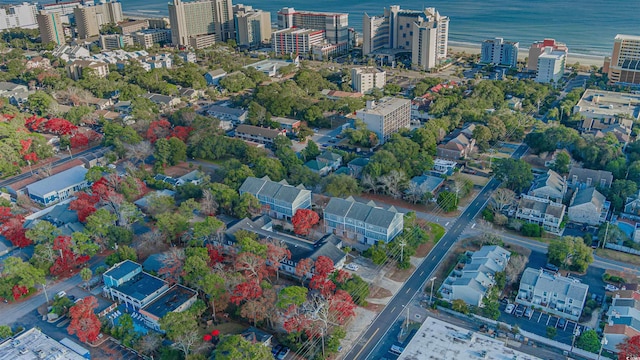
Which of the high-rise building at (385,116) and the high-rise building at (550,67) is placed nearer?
the high-rise building at (385,116)

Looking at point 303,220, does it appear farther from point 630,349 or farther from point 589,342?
point 630,349

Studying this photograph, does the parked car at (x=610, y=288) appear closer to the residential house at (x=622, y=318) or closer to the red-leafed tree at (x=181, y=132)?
the residential house at (x=622, y=318)

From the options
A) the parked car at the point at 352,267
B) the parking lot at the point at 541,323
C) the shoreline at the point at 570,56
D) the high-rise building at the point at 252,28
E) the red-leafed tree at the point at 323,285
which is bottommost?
the parking lot at the point at 541,323

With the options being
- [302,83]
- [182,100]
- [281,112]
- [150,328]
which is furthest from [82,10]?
[150,328]

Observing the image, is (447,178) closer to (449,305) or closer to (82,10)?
(449,305)

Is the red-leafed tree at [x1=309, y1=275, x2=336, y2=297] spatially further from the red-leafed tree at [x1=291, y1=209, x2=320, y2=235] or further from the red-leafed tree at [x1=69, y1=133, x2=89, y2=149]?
the red-leafed tree at [x1=69, y1=133, x2=89, y2=149]

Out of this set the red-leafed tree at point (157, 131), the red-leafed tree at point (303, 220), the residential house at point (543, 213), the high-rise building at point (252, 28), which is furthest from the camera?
the high-rise building at point (252, 28)

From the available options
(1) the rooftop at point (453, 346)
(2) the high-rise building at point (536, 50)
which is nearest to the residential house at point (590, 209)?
(1) the rooftop at point (453, 346)
